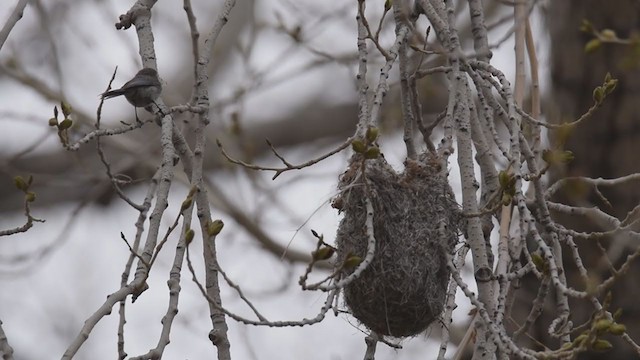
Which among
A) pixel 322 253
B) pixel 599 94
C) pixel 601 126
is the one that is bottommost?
pixel 322 253

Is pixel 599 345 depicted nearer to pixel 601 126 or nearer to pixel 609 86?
pixel 609 86

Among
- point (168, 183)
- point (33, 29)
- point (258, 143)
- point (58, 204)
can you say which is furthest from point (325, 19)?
point (168, 183)

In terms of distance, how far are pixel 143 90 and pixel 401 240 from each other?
94 centimetres

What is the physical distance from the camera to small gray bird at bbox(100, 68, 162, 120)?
10.6 feet

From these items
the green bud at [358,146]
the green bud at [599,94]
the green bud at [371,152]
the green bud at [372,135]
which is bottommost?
the green bud at [371,152]

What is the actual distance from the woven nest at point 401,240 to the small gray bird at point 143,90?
64cm

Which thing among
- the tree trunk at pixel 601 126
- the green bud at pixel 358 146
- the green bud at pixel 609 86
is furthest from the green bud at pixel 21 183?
the tree trunk at pixel 601 126

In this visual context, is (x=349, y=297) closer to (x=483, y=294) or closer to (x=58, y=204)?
(x=483, y=294)

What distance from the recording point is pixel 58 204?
28.8ft

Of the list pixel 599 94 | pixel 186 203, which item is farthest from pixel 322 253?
pixel 599 94

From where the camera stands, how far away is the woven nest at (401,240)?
3.07 m

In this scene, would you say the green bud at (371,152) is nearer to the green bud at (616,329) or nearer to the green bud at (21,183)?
the green bud at (616,329)

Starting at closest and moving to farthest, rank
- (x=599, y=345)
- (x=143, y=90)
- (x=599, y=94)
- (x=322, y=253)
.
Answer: (x=322, y=253) → (x=599, y=345) → (x=599, y=94) → (x=143, y=90)

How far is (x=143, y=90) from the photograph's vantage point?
333 centimetres
